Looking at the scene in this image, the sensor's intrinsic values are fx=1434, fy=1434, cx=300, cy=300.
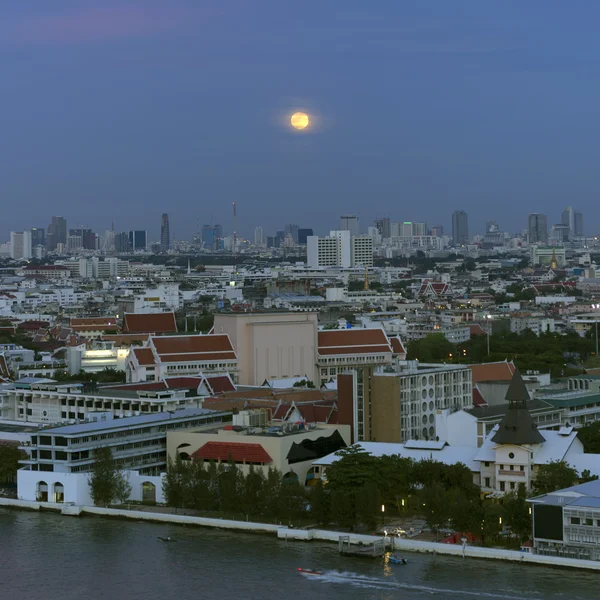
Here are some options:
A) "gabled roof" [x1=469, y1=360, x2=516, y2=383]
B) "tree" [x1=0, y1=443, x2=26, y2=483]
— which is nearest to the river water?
"tree" [x1=0, y1=443, x2=26, y2=483]

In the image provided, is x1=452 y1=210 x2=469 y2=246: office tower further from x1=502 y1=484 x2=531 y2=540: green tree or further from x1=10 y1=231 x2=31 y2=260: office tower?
x1=502 y1=484 x2=531 y2=540: green tree

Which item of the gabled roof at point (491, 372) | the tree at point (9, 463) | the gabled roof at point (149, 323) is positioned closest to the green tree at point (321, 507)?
the tree at point (9, 463)

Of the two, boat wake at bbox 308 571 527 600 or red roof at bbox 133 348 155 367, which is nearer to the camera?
boat wake at bbox 308 571 527 600

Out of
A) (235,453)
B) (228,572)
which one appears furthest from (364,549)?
(235,453)

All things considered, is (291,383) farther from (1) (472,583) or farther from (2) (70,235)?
(2) (70,235)

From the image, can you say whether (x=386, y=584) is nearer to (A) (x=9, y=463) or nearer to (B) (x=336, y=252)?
(A) (x=9, y=463)

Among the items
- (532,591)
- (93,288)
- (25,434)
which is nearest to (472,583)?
(532,591)
